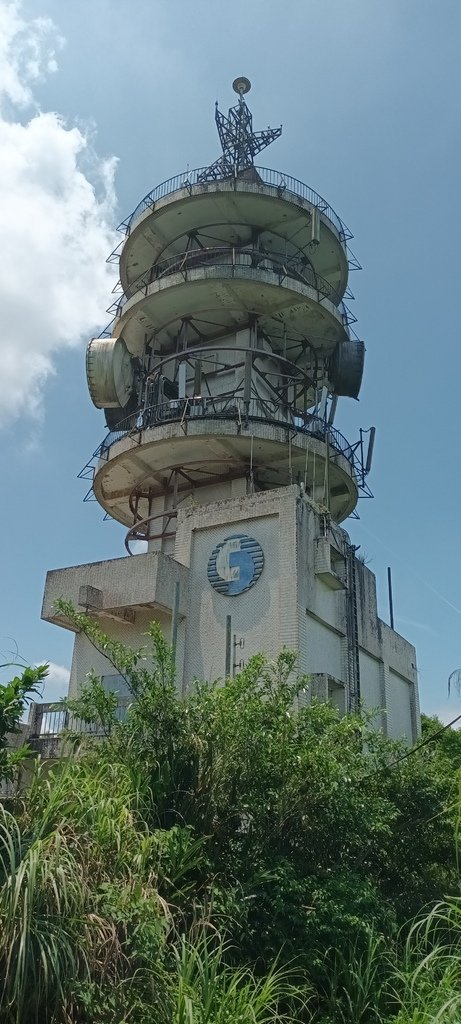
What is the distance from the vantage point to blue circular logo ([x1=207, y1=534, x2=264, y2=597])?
20297mm

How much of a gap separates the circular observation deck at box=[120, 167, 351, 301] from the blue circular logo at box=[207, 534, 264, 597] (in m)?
12.2

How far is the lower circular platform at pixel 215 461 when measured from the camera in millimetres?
24188

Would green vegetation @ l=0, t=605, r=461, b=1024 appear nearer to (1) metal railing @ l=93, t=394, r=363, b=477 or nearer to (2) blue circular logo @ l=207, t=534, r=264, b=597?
(2) blue circular logo @ l=207, t=534, r=264, b=597

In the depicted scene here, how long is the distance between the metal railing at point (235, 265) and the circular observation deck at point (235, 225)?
49 centimetres

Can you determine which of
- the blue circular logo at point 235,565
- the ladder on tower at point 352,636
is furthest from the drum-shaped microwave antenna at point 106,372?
the ladder on tower at point 352,636

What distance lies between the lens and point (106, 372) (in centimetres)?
2708

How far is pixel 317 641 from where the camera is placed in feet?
66.9

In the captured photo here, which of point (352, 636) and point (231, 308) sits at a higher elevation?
point (231, 308)

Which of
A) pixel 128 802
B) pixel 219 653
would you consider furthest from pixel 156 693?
pixel 219 653

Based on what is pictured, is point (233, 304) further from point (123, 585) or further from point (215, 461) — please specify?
point (123, 585)

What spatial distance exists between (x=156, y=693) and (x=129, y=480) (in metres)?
16.9

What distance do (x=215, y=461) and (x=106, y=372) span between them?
489 centimetres

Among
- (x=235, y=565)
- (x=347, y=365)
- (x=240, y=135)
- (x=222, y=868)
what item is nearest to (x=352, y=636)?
(x=235, y=565)

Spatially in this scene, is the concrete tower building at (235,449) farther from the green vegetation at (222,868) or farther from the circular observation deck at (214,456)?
the green vegetation at (222,868)
